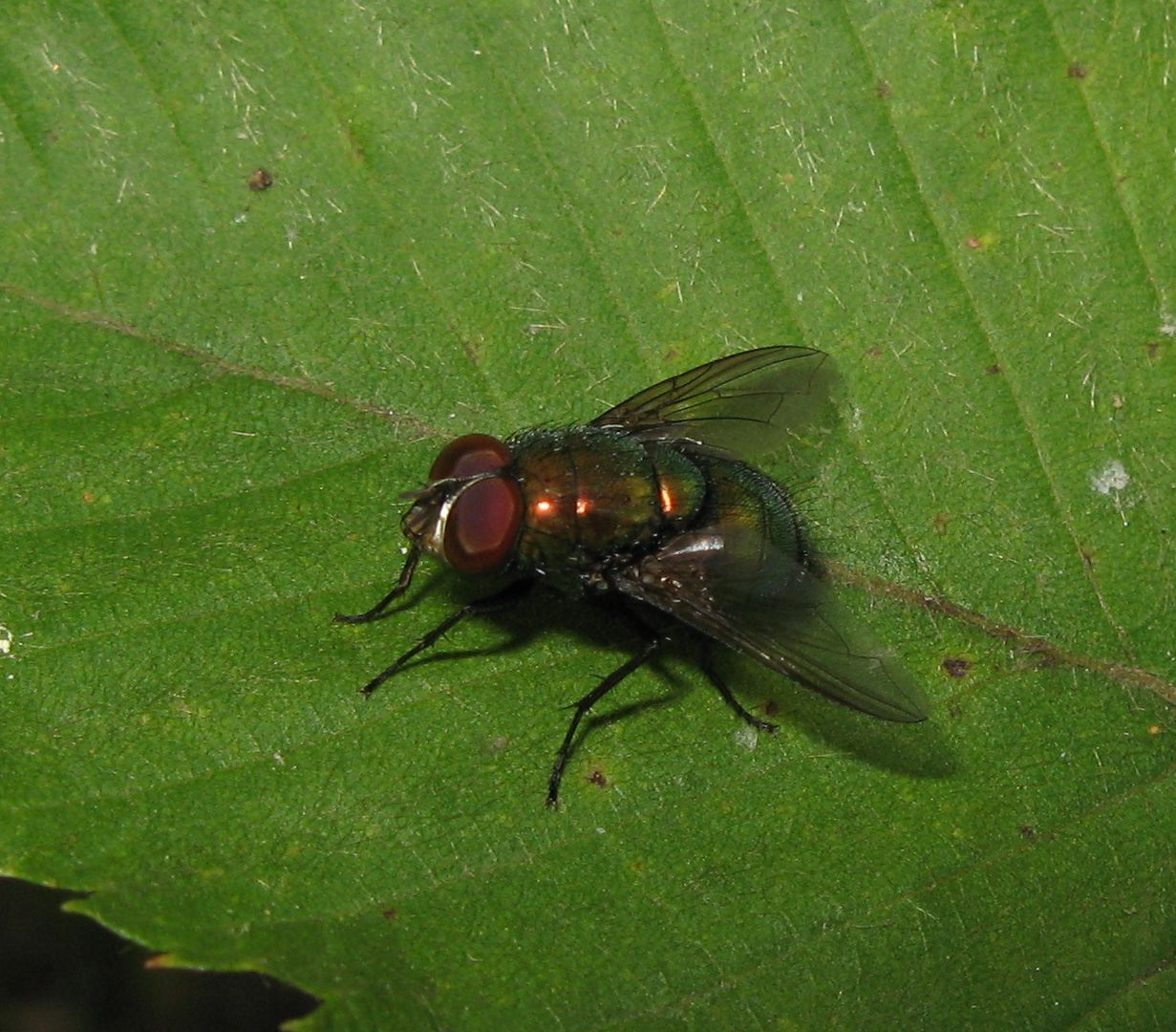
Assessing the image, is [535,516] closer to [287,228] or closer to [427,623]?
[427,623]

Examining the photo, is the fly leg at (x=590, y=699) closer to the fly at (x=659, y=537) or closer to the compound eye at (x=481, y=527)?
the fly at (x=659, y=537)

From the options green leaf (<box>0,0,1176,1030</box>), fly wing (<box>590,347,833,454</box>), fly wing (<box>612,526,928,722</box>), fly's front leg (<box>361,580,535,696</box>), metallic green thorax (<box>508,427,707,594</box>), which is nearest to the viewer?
fly wing (<box>612,526,928,722</box>)

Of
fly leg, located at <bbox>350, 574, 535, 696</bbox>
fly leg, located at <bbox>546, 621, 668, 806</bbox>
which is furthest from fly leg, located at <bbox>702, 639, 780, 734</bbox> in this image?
fly leg, located at <bbox>350, 574, 535, 696</bbox>

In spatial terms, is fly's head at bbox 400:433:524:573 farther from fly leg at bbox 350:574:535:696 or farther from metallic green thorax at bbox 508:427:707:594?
fly leg at bbox 350:574:535:696

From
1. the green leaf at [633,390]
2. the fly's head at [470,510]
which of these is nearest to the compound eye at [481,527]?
the fly's head at [470,510]

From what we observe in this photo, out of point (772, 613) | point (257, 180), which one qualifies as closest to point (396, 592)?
point (772, 613)

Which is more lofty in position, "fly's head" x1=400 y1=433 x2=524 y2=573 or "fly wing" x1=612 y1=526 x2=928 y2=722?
"fly's head" x1=400 y1=433 x2=524 y2=573

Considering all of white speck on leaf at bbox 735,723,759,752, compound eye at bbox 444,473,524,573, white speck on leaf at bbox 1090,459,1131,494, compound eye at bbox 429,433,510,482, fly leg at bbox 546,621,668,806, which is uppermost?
compound eye at bbox 429,433,510,482

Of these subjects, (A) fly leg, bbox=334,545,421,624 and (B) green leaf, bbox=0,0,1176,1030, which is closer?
(B) green leaf, bbox=0,0,1176,1030
